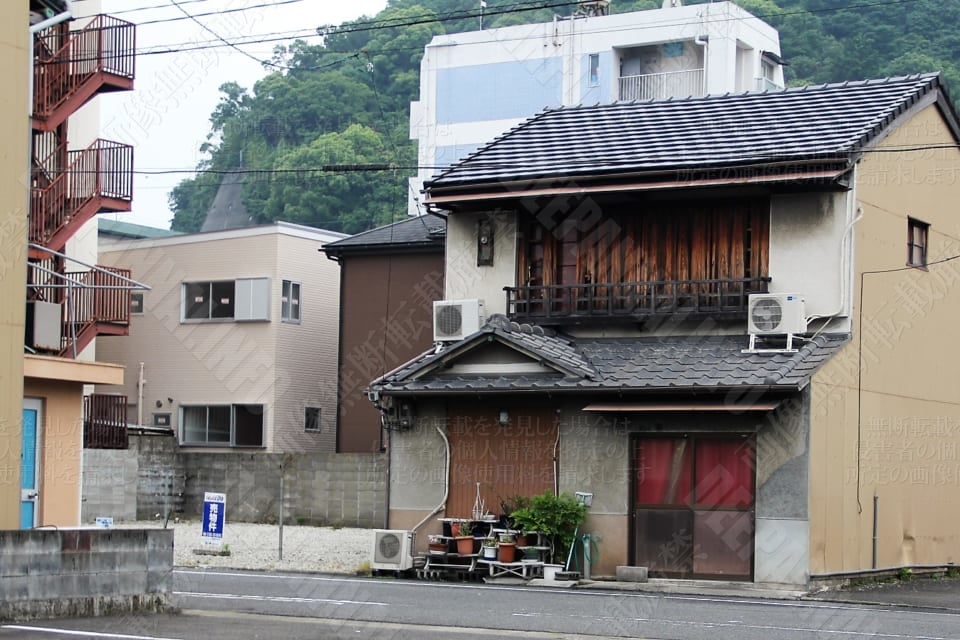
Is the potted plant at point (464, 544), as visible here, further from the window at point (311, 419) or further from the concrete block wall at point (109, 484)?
the window at point (311, 419)

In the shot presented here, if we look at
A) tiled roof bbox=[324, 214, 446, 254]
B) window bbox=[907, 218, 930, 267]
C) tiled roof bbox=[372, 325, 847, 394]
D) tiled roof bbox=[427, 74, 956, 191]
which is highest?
tiled roof bbox=[427, 74, 956, 191]

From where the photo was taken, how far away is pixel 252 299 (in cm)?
3966

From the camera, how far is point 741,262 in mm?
24844

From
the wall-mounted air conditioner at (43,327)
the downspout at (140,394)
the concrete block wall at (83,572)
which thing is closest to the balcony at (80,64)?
the wall-mounted air conditioner at (43,327)

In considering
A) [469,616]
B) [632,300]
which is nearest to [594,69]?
[632,300]

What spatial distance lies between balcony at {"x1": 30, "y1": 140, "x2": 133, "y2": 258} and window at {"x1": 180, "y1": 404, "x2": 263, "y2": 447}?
9593 mm

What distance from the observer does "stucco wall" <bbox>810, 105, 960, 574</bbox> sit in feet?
76.2

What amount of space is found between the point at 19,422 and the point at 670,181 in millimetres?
13082

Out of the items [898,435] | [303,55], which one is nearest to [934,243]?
[898,435]

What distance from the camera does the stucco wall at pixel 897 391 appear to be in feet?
76.2

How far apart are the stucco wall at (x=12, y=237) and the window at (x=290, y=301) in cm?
2482

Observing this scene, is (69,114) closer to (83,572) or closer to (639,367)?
(639,367)

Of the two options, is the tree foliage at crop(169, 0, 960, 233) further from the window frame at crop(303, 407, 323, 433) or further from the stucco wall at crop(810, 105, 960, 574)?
the stucco wall at crop(810, 105, 960, 574)

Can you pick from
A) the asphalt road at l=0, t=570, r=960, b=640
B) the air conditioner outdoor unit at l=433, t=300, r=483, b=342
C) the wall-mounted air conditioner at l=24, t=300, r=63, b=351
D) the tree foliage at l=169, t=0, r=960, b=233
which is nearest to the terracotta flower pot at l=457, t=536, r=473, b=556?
the asphalt road at l=0, t=570, r=960, b=640
